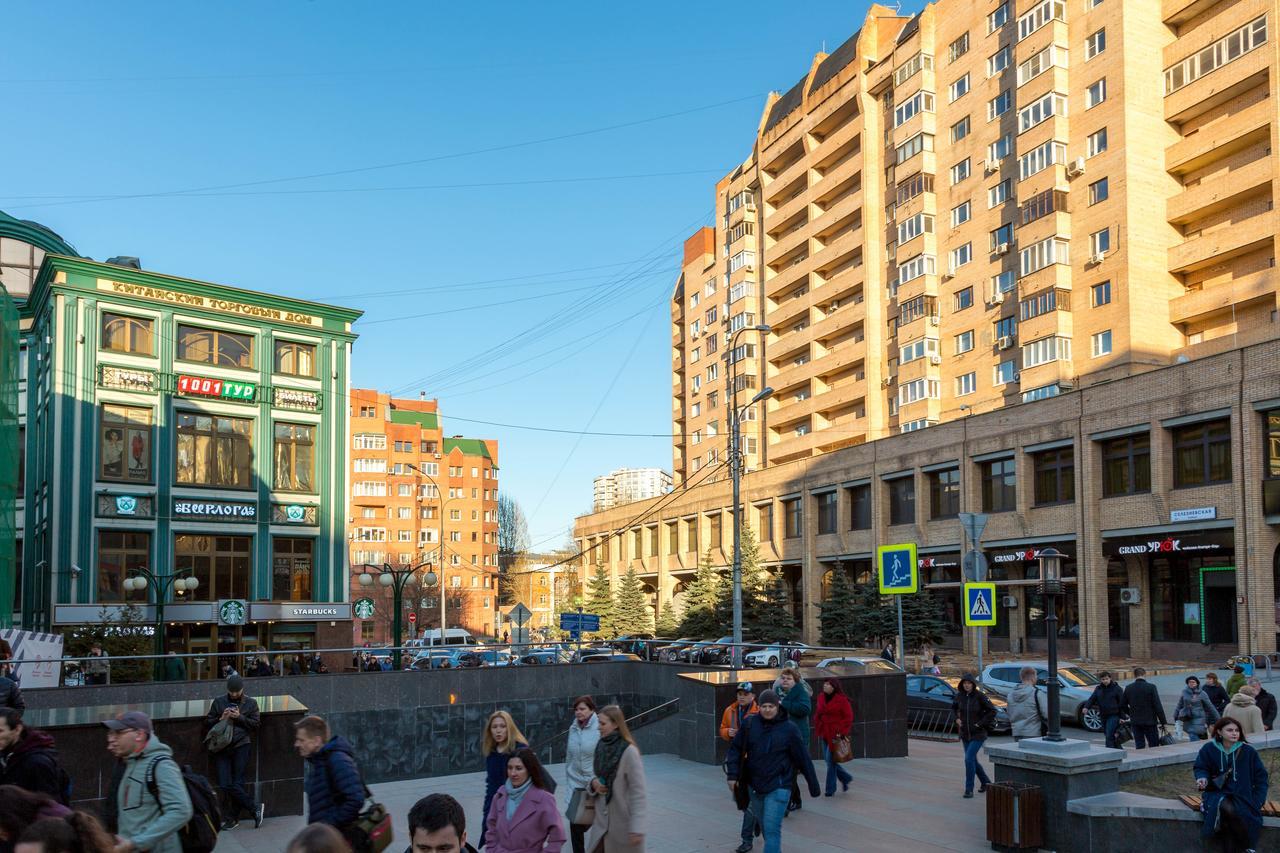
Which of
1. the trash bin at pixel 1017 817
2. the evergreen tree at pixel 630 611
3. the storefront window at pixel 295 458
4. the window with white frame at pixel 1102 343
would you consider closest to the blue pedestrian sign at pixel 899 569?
the trash bin at pixel 1017 817

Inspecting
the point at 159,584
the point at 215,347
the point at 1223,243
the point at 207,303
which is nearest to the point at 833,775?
the point at 159,584

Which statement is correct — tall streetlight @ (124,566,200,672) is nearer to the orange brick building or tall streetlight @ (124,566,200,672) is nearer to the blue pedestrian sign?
the blue pedestrian sign

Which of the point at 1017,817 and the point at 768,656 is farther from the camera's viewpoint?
the point at 768,656

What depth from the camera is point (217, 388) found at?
39969 millimetres

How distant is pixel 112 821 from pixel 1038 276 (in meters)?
50.7

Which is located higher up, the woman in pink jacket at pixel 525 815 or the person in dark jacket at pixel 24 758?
the person in dark jacket at pixel 24 758

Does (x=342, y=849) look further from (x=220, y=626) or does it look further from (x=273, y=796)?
(x=220, y=626)

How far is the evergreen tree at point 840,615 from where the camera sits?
5066 centimetres

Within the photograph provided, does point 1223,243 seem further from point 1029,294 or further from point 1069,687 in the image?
point 1069,687

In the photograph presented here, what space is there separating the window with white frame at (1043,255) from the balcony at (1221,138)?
5542mm

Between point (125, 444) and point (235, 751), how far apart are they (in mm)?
28235

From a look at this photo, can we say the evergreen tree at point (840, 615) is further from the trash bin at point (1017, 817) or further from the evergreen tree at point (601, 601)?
the trash bin at point (1017, 817)

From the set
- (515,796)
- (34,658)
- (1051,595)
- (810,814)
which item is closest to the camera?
(515,796)

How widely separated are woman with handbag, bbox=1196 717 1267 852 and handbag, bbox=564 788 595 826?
19.1ft
